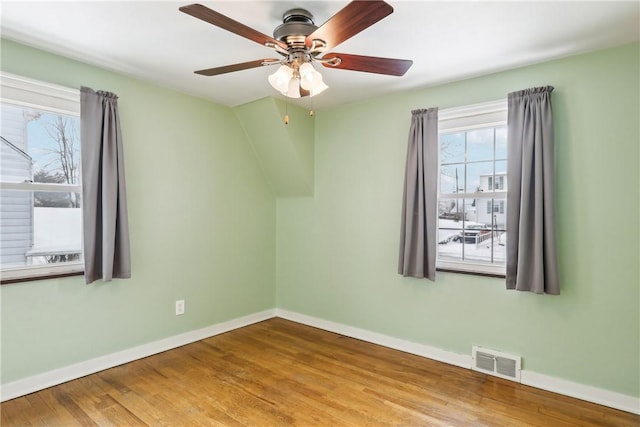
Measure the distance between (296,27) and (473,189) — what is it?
6.55 feet

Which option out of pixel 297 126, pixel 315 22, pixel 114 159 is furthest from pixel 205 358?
pixel 315 22

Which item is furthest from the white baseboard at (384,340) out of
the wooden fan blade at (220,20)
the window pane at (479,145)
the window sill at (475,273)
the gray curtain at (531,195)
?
the wooden fan blade at (220,20)

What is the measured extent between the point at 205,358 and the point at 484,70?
3.36m

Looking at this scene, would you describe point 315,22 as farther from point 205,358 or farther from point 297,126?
point 205,358

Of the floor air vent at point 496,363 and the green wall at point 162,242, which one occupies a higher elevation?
the green wall at point 162,242

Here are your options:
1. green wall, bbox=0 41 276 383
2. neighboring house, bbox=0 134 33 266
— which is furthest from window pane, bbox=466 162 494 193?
neighboring house, bbox=0 134 33 266

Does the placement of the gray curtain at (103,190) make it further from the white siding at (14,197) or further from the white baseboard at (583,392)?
the white baseboard at (583,392)

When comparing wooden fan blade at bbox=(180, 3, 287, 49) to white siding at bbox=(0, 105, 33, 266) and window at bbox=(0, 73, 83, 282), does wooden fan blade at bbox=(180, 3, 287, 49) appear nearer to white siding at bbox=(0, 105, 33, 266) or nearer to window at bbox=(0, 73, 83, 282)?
window at bbox=(0, 73, 83, 282)

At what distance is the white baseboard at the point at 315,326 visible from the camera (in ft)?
8.05

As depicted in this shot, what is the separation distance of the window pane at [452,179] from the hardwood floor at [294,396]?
153 cm

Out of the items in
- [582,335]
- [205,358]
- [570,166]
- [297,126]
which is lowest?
[205,358]

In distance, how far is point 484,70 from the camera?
9.37 feet

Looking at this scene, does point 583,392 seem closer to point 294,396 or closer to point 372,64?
point 294,396

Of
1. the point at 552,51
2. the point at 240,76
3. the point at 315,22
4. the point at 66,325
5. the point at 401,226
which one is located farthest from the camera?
the point at 401,226
